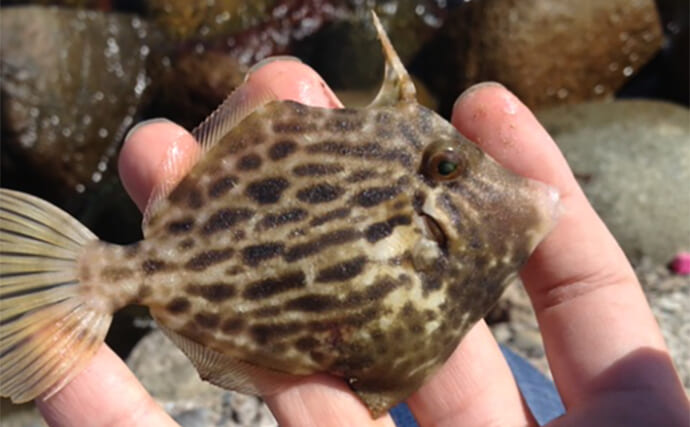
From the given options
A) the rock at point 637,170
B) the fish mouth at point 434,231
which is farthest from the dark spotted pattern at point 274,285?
the rock at point 637,170

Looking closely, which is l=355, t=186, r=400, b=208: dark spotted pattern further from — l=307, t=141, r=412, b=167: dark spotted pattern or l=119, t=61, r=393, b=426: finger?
l=119, t=61, r=393, b=426: finger

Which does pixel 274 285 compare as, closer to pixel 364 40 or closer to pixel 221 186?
pixel 221 186

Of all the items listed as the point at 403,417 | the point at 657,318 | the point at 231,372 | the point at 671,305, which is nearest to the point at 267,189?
the point at 231,372

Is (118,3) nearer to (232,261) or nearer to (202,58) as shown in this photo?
(202,58)

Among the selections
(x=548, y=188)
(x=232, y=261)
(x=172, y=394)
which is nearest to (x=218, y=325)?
(x=232, y=261)

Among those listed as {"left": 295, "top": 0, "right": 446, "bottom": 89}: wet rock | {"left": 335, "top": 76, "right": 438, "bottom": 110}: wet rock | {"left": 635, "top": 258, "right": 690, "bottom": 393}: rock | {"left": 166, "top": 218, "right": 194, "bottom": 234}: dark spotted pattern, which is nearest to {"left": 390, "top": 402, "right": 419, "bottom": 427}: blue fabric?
{"left": 166, "top": 218, "right": 194, "bottom": 234}: dark spotted pattern

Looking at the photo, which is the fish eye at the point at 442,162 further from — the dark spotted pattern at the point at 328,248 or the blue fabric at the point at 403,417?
the blue fabric at the point at 403,417

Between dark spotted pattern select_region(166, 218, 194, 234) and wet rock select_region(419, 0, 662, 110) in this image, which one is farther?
wet rock select_region(419, 0, 662, 110)
